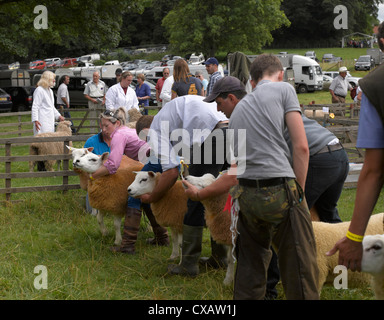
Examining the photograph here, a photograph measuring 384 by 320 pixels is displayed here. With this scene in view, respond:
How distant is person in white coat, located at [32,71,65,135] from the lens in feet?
33.4

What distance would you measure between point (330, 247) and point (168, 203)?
2.09 metres

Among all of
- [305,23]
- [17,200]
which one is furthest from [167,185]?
[305,23]

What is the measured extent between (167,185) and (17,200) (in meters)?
3.85

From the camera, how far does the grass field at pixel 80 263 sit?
4520mm

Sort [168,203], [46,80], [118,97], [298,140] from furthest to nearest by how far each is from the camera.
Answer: [46,80] → [118,97] → [168,203] → [298,140]

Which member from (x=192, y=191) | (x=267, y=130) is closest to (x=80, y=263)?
(x=192, y=191)

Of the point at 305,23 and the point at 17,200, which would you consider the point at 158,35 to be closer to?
the point at 305,23

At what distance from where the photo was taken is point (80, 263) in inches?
213

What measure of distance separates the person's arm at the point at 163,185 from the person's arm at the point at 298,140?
1.99 meters

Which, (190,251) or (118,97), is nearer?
(190,251)

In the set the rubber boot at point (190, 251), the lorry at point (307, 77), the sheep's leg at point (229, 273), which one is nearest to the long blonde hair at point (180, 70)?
the rubber boot at point (190, 251)

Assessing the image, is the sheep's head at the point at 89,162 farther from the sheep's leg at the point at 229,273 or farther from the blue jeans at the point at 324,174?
the blue jeans at the point at 324,174

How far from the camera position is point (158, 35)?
91.9 metres

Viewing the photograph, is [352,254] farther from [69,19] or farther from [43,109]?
[69,19]
